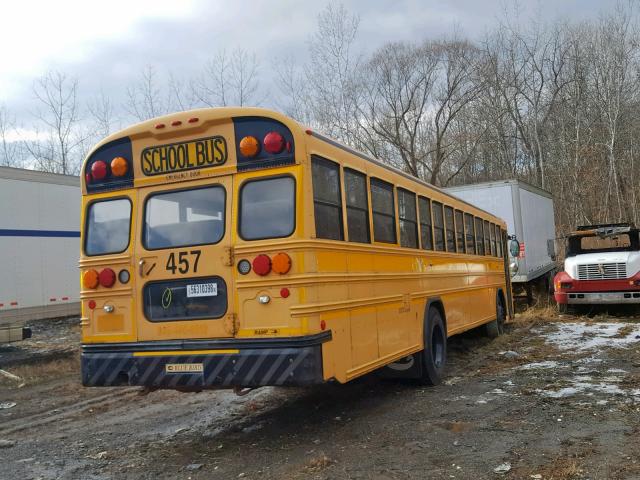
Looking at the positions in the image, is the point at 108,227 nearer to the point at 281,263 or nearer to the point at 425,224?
the point at 281,263

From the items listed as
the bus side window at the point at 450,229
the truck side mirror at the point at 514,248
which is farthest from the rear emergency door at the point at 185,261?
the truck side mirror at the point at 514,248

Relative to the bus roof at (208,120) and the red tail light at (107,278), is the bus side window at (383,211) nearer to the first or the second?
the bus roof at (208,120)

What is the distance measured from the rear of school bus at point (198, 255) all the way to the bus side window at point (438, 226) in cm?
372

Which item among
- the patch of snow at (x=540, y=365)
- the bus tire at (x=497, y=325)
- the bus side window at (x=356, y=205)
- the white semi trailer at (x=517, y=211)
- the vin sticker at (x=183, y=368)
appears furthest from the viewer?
the white semi trailer at (x=517, y=211)

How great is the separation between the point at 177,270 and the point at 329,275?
4.33 ft

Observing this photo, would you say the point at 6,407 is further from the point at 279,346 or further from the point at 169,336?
the point at 279,346

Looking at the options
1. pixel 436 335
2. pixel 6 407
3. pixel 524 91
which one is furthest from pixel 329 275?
pixel 524 91

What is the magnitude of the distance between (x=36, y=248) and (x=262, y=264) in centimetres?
848

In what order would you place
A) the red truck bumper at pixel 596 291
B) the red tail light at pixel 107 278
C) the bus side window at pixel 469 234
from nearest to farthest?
the red tail light at pixel 107 278
the bus side window at pixel 469 234
the red truck bumper at pixel 596 291

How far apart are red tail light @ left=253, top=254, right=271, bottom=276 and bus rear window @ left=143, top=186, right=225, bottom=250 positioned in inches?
17.3

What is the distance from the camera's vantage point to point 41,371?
30.9ft

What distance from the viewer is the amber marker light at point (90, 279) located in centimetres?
550

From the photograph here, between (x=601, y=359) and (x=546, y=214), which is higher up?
(x=546, y=214)

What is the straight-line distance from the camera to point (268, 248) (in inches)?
192
